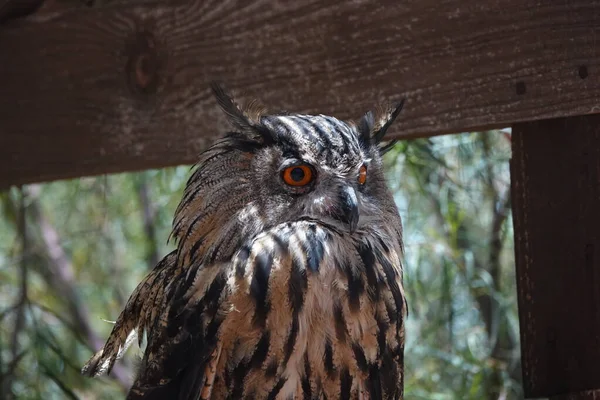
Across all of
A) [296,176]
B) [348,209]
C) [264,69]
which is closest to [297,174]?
[296,176]

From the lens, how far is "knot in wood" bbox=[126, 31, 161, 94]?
210cm

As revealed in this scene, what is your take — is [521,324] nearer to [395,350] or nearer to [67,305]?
[395,350]

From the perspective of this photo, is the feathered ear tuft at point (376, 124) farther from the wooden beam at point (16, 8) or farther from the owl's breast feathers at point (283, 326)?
the wooden beam at point (16, 8)

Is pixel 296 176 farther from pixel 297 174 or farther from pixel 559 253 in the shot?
pixel 559 253

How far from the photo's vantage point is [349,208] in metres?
1.62

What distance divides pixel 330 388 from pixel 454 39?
75cm

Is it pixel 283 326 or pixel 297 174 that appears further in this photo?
pixel 297 174

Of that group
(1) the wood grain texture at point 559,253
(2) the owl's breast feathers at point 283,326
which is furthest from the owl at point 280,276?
(1) the wood grain texture at point 559,253

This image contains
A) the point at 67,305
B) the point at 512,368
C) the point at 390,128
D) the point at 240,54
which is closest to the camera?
the point at 390,128

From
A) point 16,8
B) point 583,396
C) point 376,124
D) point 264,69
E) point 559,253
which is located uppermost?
point 16,8

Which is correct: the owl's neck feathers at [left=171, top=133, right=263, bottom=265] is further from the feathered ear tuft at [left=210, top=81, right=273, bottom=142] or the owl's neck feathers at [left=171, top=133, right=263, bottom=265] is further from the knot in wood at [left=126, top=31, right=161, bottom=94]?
the knot in wood at [left=126, top=31, right=161, bottom=94]

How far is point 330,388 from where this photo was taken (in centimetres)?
158

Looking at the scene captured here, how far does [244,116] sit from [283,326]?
45cm

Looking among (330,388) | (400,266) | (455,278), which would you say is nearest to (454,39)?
(400,266)
